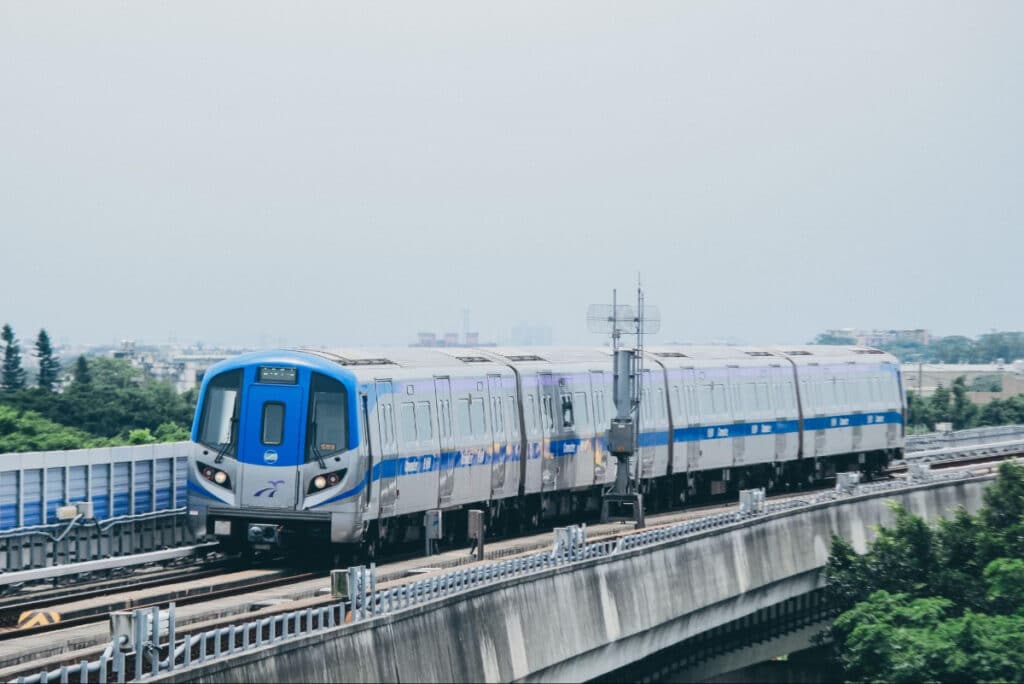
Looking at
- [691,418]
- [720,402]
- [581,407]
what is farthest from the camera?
[720,402]

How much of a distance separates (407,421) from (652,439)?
1414 cm

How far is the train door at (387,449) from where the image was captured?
1259 inches

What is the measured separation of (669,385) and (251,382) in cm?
1861

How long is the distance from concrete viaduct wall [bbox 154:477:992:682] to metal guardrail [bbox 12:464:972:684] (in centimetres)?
19

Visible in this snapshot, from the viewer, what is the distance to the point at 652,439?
4647 centimetres

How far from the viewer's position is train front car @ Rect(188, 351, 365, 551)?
101ft

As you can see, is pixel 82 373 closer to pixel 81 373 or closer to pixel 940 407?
pixel 81 373

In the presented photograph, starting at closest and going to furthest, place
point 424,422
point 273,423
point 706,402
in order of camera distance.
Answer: point 273,423, point 424,422, point 706,402

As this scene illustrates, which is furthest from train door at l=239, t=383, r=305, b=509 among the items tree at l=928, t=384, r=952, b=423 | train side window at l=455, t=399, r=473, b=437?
tree at l=928, t=384, r=952, b=423

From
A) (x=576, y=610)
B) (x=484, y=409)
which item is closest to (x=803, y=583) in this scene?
(x=484, y=409)

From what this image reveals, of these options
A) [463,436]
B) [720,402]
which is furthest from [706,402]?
[463,436]

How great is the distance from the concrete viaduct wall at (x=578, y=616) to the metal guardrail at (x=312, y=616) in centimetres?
19

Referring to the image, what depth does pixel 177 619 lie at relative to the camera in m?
23.0

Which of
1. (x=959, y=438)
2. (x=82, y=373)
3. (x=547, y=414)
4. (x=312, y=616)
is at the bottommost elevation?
(x=312, y=616)
